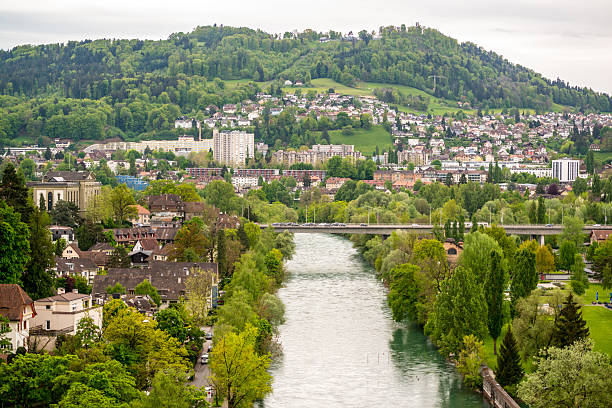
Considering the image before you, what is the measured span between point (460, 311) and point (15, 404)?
55.0ft

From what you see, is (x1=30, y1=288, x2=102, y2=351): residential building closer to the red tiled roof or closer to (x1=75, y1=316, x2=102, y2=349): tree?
(x1=75, y1=316, x2=102, y2=349): tree

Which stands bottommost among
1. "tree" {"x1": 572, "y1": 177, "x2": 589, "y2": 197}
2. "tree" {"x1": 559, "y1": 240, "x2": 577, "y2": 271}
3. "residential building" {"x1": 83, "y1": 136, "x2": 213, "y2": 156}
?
"tree" {"x1": 559, "y1": 240, "x2": 577, "y2": 271}

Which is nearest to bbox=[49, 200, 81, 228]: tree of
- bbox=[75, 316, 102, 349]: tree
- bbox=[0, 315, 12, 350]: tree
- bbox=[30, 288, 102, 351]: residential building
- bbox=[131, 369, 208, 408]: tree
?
bbox=[30, 288, 102, 351]: residential building

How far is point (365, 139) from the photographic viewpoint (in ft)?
565

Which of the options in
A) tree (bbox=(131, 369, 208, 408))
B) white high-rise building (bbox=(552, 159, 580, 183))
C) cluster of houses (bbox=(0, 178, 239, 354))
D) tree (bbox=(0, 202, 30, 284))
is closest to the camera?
tree (bbox=(131, 369, 208, 408))

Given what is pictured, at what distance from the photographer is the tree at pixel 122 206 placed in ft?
249

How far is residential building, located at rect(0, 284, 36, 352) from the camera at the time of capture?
31.5 meters

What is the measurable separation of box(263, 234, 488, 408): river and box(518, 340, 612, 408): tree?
14.1ft

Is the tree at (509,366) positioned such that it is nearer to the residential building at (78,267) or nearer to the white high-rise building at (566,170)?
the residential building at (78,267)

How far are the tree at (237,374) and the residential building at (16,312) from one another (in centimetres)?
603

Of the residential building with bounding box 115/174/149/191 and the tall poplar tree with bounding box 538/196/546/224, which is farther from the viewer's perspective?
the residential building with bounding box 115/174/149/191

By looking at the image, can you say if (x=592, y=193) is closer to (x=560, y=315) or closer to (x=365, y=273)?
(x=365, y=273)

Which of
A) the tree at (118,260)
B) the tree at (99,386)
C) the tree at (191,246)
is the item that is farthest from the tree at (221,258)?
the tree at (99,386)

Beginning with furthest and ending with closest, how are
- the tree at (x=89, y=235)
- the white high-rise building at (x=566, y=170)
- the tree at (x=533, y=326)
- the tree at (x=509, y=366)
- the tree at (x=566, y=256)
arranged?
the white high-rise building at (x=566, y=170) < the tree at (x=566, y=256) < the tree at (x=89, y=235) < the tree at (x=533, y=326) < the tree at (x=509, y=366)
